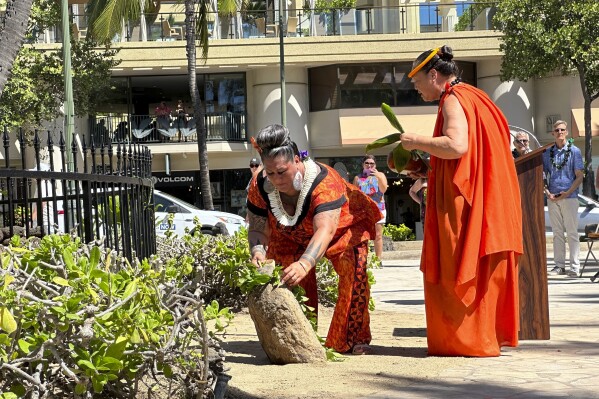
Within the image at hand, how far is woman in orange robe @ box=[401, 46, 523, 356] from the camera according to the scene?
6.38 m

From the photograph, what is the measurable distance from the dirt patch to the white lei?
0.84 metres

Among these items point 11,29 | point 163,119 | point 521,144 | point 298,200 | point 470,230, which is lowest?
point 470,230

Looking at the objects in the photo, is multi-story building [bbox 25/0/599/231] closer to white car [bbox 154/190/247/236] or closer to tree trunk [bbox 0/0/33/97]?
white car [bbox 154/190/247/236]

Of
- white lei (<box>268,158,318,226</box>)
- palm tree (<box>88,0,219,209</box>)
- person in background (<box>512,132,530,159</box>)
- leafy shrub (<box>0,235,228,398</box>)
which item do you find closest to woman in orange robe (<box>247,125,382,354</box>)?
white lei (<box>268,158,318,226</box>)

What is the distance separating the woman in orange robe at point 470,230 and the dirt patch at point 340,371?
235 millimetres

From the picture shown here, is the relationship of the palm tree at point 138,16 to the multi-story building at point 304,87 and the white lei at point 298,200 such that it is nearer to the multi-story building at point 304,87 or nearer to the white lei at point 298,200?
the multi-story building at point 304,87

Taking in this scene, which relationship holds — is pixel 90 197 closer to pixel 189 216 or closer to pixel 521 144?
pixel 521 144

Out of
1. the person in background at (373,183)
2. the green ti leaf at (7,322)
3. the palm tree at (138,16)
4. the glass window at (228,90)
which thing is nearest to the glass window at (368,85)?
the glass window at (228,90)

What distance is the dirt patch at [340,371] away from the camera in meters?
5.25

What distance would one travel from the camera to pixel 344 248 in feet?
22.2

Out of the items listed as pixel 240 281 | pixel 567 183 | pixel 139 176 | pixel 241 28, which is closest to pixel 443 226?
pixel 240 281

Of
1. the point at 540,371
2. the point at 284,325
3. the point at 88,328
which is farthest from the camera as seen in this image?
the point at 284,325

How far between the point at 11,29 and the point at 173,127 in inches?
1148

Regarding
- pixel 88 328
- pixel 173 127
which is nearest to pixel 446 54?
pixel 88 328
